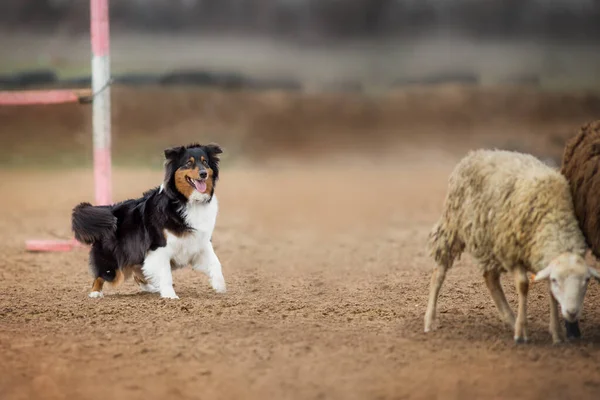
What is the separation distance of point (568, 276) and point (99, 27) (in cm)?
601

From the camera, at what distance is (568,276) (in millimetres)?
5156

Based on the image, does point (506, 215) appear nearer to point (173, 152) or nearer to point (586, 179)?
point (586, 179)

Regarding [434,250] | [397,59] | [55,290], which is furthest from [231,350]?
[397,59]

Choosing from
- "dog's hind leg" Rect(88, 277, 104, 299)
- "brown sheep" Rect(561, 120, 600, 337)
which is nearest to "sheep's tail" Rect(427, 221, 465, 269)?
"brown sheep" Rect(561, 120, 600, 337)

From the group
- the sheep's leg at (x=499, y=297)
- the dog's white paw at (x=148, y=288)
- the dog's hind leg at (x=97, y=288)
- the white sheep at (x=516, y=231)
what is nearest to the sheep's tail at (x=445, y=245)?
the white sheep at (x=516, y=231)

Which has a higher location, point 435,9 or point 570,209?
point 435,9

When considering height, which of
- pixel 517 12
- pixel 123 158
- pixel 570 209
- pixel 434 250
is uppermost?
pixel 517 12

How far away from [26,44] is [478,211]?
13.5 meters

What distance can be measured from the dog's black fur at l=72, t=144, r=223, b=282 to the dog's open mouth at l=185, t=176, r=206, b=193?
10cm

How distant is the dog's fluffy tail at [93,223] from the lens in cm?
705

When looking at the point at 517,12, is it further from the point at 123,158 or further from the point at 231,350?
the point at 231,350

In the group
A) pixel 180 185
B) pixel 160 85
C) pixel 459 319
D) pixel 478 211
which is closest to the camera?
pixel 478 211

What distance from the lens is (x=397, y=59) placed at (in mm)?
16844

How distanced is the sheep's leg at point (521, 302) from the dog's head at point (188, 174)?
2.61 meters
